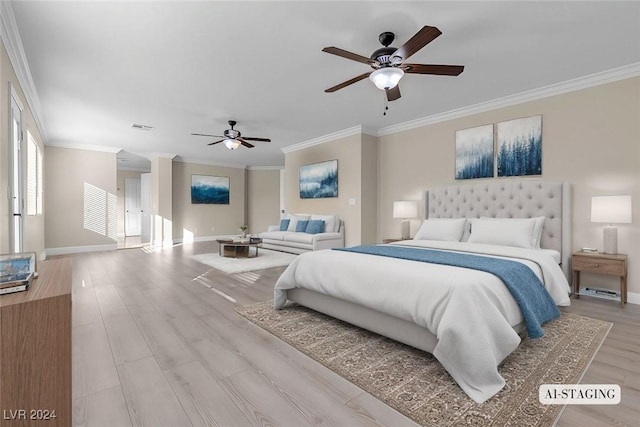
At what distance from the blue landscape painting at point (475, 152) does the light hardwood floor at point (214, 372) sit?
2075 mm

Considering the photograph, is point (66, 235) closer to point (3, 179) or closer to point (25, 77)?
point (25, 77)

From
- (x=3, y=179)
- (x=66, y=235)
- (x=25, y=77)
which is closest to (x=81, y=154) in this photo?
(x=66, y=235)

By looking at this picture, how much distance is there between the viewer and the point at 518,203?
4.05 m

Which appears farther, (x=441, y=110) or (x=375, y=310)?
(x=441, y=110)

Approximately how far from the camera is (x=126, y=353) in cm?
216

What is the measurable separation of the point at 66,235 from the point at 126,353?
Answer: 21.7 feet

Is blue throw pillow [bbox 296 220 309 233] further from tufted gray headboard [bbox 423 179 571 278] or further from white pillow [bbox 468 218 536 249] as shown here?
white pillow [bbox 468 218 536 249]

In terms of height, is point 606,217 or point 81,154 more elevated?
point 81,154

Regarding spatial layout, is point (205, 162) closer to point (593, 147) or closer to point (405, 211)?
point (405, 211)

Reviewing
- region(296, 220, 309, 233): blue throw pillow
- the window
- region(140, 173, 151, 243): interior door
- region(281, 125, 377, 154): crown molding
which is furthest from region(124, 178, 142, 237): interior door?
region(296, 220, 309, 233): blue throw pillow

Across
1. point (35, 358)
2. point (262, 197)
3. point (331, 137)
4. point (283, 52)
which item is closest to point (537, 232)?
point (283, 52)

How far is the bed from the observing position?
1.75 meters

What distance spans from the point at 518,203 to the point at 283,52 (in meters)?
3.52

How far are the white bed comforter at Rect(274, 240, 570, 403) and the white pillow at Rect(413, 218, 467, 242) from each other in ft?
4.19
